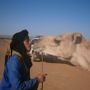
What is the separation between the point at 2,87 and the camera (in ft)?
11.2

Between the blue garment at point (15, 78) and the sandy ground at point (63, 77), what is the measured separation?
4.26 metres

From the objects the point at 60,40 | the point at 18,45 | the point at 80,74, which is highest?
the point at 18,45

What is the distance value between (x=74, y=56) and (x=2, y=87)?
28.4 ft

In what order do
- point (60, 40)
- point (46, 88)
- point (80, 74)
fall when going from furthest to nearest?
point (60, 40), point (80, 74), point (46, 88)

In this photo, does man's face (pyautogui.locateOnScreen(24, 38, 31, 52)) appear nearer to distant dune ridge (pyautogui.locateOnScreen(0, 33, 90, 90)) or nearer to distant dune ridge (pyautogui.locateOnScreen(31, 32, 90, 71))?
distant dune ridge (pyautogui.locateOnScreen(0, 33, 90, 90))

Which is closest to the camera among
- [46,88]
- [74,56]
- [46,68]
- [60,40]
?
[46,88]

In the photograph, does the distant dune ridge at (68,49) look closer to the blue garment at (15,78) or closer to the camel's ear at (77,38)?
the camel's ear at (77,38)

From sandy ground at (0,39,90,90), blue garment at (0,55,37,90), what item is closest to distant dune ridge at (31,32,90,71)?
sandy ground at (0,39,90,90)

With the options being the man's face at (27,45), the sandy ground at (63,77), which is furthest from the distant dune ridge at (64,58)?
the man's face at (27,45)

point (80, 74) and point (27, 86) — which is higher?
point (27, 86)

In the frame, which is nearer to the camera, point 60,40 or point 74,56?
point 74,56

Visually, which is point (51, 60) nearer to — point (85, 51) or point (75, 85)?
point (85, 51)

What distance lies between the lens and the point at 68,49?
12.1 meters

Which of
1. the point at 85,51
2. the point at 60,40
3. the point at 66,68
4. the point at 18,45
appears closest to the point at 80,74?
the point at 66,68
